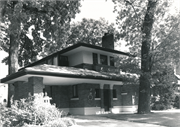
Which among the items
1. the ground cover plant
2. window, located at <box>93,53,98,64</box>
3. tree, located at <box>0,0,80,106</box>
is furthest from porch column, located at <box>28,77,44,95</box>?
window, located at <box>93,53,98,64</box>

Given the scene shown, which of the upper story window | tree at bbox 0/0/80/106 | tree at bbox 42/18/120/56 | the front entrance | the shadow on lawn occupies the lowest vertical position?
the shadow on lawn

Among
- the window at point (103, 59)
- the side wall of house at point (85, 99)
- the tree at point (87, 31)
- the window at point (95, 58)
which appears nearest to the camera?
the side wall of house at point (85, 99)

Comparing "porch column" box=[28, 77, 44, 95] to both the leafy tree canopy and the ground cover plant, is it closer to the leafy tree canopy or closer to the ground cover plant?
the ground cover plant

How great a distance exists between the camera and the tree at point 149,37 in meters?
18.0

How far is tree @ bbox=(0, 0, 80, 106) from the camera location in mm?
21094

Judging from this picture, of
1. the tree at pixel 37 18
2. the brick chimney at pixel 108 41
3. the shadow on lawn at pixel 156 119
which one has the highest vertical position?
the tree at pixel 37 18

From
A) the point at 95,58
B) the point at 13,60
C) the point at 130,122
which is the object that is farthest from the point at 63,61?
the point at 130,122

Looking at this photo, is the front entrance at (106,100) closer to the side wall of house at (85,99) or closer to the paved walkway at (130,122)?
the side wall of house at (85,99)

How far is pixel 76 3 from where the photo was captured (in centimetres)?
2442

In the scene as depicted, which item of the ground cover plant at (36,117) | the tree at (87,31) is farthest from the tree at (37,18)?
the tree at (87,31)

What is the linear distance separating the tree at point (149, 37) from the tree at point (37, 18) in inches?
268

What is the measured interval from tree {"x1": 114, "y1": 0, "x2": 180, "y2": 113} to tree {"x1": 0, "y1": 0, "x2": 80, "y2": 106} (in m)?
6.81

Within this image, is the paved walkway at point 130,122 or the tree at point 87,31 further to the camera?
the tree at point 87,31

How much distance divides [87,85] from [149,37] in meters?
7.35
